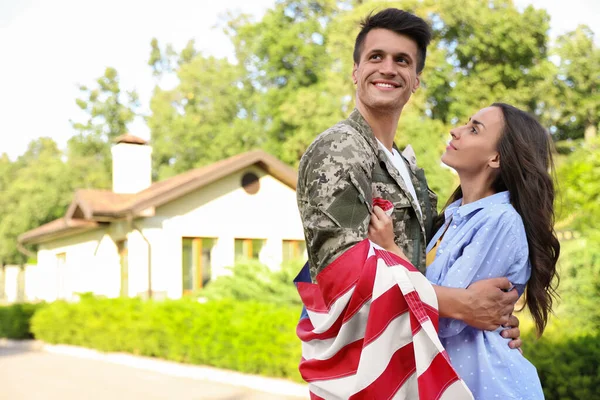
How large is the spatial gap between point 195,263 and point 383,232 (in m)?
18.7

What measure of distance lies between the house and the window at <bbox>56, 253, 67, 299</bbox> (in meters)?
2.77

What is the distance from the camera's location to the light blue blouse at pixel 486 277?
109 inches

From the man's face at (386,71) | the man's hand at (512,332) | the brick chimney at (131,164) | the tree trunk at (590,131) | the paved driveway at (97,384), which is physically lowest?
the paved driveway at (97,384)

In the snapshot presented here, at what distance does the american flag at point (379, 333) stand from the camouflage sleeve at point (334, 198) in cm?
6

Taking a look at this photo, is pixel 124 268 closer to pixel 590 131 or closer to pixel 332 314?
pixel 332 314

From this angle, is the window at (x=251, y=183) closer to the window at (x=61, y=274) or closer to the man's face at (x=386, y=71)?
the window at (x=61, y=274)

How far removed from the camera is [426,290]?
2.49 m

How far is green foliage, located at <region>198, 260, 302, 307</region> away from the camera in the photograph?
48.0ft

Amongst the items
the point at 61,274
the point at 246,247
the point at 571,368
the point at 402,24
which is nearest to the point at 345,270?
the point at 402,24

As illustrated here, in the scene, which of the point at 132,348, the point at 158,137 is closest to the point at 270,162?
the point at 132,348

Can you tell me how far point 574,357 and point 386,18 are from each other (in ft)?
16.9

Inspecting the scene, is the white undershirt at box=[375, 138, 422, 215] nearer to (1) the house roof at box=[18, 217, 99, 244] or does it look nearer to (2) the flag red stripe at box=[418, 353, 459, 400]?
(2) the flag red stripe at box=[418, 353, 459, 400]

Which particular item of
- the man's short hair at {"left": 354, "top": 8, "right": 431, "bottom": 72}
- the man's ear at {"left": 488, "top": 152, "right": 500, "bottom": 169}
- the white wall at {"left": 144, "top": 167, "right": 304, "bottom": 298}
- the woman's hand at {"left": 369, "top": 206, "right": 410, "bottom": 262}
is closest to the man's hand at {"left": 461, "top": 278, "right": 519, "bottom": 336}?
the woman's hand at {"left": 369, "top": 206, "right": 410, "bottom": 262}

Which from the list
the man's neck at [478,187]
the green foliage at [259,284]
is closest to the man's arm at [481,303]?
the man's neck at [478,187]
